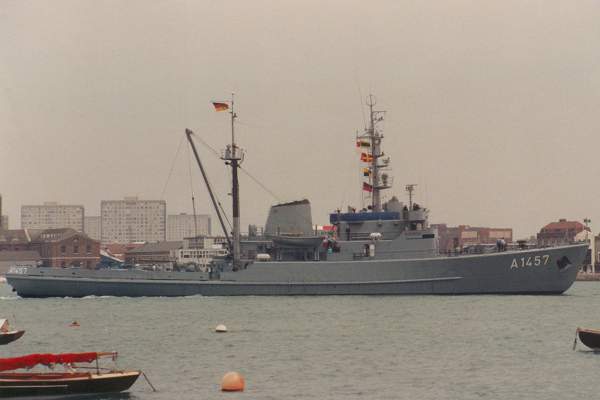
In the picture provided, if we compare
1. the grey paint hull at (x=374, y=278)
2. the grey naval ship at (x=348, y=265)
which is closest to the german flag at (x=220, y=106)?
the grey naval ship at (x=348, y=265)

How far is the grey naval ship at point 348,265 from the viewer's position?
67938 mm

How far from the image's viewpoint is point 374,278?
68.6m

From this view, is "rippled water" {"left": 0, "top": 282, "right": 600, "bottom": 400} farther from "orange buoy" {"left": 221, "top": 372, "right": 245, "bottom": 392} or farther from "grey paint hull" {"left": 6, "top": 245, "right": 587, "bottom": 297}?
"grey paint hull" {"left": 6, "top": 245, "right": 587, "bottom": 297}

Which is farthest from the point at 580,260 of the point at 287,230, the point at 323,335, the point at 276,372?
the point at 276,372

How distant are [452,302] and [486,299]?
134 inches

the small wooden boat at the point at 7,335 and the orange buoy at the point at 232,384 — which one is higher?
the small wooden boat at the point at 7,335

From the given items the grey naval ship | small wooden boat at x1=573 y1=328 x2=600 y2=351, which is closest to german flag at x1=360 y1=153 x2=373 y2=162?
the grey naval ship

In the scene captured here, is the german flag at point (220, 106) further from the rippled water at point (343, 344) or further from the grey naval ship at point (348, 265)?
the rippled water at point (343, 344)

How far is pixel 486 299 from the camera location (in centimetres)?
6731

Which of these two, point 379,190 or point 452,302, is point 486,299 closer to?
point 452,302

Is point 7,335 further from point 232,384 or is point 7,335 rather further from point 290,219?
point 290,219

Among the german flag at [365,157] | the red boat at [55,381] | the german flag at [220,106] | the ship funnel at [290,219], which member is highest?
the german flag at [220,106]

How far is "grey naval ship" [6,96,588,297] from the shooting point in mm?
67938

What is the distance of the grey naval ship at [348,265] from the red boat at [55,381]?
3973 centimetres
